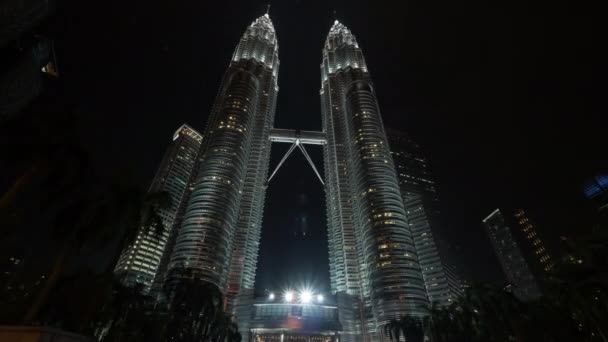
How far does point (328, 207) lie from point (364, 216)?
3485cm

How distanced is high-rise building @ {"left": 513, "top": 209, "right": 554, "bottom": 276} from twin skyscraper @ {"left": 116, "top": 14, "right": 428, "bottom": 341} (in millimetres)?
105226

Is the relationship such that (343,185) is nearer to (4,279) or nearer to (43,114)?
(4,279)

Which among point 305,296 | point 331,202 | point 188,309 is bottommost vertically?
point 188,309

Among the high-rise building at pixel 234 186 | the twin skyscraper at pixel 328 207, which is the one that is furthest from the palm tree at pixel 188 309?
the twin skyscraper at pixel 328 207

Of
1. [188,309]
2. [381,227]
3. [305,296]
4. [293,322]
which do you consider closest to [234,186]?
[305,296]

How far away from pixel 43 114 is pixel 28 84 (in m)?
3.13

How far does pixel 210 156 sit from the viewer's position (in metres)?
132

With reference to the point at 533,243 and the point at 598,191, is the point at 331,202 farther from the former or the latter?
the point at 533,243

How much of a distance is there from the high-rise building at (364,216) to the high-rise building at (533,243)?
341 ft

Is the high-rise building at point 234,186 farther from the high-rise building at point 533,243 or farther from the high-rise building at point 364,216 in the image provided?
the high-rise building at point 533,243

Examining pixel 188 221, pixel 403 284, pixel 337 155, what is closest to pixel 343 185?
pixel 337 155

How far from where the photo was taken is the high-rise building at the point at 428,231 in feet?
496

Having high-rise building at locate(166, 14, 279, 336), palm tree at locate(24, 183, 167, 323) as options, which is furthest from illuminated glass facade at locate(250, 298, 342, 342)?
palm tree at locate(24, 183, 167, 323)

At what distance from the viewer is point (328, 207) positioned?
15762cm
